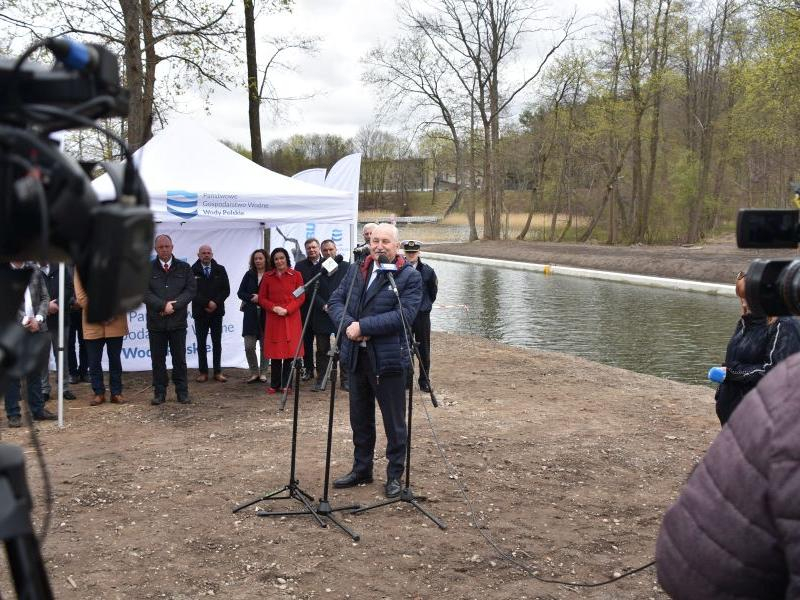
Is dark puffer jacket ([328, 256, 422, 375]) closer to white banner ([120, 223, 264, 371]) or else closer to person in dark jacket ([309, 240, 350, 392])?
person in dark jacket ([309, 240, 350, 392])

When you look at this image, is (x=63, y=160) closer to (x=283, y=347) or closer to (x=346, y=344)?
(x=346, y=344)

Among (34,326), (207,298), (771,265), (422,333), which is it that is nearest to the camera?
(771,265)

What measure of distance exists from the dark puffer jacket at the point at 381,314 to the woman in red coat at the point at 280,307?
3.54m

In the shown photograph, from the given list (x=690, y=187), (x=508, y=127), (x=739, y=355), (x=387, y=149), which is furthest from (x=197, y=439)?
(x=387, y=149)

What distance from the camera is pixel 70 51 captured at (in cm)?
155

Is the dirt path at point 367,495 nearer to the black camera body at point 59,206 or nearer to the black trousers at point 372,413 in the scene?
the black trousers at point 372,413

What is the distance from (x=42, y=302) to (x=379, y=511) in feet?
15.2

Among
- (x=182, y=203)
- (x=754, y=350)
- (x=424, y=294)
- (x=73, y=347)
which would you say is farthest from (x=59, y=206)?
(x=73, y=347)

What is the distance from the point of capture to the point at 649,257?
100 feet

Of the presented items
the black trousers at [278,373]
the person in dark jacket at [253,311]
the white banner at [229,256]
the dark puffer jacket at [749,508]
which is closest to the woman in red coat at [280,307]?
the black trousers at [278,373]

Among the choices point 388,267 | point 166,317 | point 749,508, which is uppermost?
point 388,267

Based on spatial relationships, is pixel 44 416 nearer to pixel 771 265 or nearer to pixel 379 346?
pixel 379 346

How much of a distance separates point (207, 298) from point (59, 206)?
8508mm

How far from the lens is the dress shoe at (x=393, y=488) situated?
5590mm
